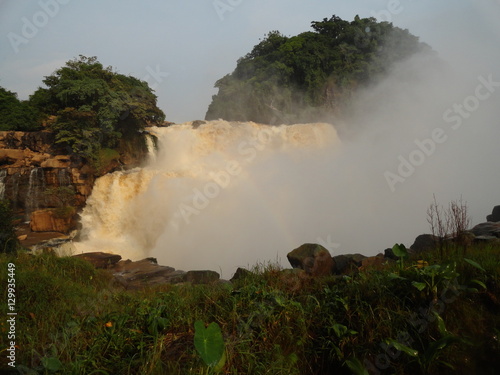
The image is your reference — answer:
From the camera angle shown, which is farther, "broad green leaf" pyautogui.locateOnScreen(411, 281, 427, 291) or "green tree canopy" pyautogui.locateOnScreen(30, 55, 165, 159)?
"green tree canopy" pyautogui.locateOnScreen(30, 55, 165, 159)

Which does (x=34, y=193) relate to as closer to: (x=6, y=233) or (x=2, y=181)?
(x=2, y=181)

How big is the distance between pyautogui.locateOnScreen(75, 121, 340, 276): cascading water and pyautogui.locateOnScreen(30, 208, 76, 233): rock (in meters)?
0.94

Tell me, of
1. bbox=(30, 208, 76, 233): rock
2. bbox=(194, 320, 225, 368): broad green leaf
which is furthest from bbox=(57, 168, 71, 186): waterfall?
bbox=(194, 320, 225, 368): broad green leaf

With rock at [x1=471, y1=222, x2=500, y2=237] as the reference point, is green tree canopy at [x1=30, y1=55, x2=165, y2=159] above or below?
above

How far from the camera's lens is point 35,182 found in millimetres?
16375

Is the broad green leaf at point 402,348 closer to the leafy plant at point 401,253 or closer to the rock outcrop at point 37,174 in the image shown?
the leafy plant at point 401,253

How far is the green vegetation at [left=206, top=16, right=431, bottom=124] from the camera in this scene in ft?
109

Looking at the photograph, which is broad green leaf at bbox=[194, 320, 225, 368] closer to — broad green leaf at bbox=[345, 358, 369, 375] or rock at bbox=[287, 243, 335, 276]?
broad green leaf at bbox=[345, 358, 369, 375]

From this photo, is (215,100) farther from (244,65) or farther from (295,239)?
(295,239)

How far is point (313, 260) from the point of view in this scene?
8.18m

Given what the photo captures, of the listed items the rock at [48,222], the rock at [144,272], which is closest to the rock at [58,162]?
the rock at [48,222]

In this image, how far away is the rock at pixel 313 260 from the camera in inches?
317

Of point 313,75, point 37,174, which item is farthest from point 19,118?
point 313,75

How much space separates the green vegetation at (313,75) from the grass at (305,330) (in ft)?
101
